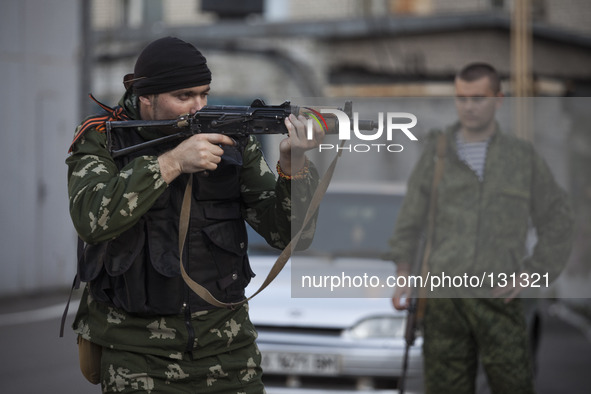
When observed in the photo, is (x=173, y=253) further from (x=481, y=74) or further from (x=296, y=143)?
(x=481, y=74)

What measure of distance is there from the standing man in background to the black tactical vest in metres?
1.50

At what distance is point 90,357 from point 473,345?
205cm

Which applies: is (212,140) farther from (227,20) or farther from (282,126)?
(227,20)

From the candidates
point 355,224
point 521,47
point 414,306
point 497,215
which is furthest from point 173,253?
point 521,47

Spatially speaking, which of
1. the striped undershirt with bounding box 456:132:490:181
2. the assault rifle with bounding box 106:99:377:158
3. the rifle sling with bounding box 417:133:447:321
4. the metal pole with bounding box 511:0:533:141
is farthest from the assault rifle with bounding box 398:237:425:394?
the metal pole with bounding box 511:0:533:141

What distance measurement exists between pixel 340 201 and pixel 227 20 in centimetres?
1100

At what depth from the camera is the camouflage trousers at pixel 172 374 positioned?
9.92ft

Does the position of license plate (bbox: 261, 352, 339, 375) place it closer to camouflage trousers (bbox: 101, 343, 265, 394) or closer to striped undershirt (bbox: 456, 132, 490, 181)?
striped undershirt (bbox: 456, 132, 490, 181)

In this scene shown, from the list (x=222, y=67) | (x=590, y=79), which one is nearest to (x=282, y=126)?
(x=222, y=67)

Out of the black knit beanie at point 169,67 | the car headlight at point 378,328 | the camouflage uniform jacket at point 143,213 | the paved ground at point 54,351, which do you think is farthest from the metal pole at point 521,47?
the black knit beanie at point 169,67

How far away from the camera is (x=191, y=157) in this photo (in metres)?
2.91

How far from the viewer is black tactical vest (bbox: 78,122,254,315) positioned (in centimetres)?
305

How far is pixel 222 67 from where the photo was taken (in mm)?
15898

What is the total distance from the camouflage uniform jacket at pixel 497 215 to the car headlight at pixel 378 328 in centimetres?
127
